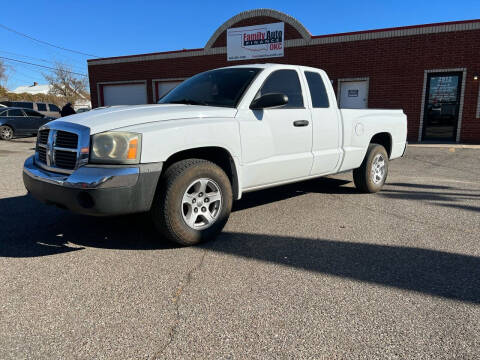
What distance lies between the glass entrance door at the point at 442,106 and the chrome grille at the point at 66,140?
14975 mm

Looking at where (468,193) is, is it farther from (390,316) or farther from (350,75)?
(350,75)

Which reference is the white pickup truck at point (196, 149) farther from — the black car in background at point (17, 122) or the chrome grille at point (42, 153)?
the black car in background at point (17, 122)

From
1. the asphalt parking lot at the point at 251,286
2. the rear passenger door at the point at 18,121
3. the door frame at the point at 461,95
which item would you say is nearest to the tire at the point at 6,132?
the rear passenger door at the point at 18,121

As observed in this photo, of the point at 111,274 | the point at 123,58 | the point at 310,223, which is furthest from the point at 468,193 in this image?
the point at 123,58

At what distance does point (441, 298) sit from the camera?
2719 mm

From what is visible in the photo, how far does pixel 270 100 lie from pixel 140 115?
139 cm

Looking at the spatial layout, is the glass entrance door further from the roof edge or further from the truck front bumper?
the truck front bumper

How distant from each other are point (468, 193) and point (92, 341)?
6256 mm

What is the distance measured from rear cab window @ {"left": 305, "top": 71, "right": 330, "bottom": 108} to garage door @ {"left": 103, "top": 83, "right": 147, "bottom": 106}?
673 inches

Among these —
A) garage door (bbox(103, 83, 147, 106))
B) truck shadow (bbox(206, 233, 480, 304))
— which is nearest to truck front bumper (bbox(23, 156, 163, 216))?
truck shadow (bbox(206, 233, 480, 304))

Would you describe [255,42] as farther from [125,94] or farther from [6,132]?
[6,132]

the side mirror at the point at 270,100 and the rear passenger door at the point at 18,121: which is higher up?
the side mirror at the point at 270,100

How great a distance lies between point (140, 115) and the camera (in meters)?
3.42

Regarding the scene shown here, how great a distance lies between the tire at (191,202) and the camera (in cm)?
342
